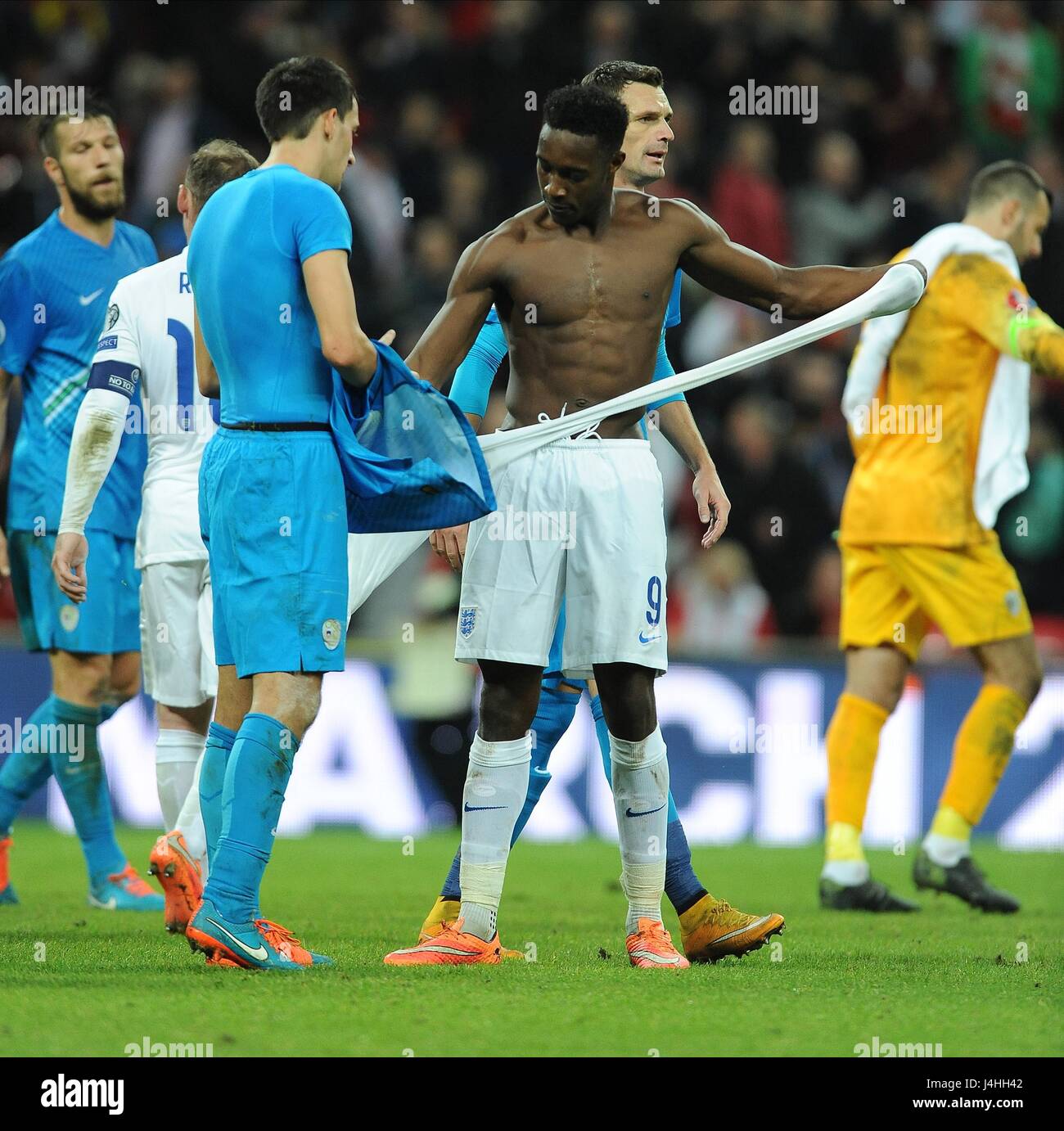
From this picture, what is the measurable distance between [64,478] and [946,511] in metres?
3.33

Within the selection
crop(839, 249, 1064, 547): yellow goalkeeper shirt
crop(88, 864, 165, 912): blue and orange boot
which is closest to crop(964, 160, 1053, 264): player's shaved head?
crop(839, 249, 1064, 547): yellow goalkeeper shirt

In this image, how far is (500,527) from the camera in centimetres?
484

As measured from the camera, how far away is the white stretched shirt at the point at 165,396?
5762mm

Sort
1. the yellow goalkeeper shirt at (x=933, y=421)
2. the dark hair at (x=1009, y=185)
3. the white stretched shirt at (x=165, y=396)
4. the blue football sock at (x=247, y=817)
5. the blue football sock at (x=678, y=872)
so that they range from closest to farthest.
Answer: the blue football sock at (x=247, y=817), the blue football sock at (x=678, y=872), the white stretched shirt at (x=165, y=396), the yellow goalkeeper shirt at (x=933, y=421), the dark hair at (x=1009, y=185)

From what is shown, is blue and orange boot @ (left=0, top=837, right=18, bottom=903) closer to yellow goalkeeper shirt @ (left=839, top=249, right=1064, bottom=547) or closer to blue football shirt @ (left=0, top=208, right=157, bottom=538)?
blue football shirt @ (left=0, top=208, right=157, bottom=538)

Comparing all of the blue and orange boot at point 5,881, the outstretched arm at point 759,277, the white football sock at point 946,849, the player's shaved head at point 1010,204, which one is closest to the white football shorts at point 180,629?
the blue and orange boot at point 5,881

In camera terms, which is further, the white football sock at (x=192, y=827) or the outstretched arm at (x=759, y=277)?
the white football sock at (x=192, y=827)

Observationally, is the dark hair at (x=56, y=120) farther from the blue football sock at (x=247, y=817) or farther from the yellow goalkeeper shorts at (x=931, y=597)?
the yellow goalkeeper shorts at (x=931, y=597)

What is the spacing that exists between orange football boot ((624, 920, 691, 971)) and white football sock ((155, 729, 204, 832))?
5.73ft

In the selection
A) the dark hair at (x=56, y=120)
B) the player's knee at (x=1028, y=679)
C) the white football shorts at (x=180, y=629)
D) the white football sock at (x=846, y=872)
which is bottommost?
the white football sock at (x=846, y=872)

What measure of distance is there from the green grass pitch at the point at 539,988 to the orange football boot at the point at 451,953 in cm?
9

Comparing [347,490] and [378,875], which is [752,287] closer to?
[347,490]

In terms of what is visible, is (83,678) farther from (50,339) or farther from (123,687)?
(50,339)
